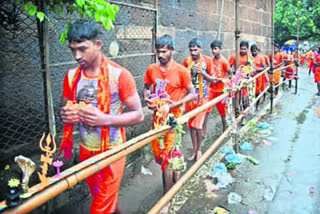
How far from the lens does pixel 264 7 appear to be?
11680mm

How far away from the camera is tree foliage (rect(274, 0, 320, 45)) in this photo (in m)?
24.3

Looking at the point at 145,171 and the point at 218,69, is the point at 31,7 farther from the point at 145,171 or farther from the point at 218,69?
the point at 218,69

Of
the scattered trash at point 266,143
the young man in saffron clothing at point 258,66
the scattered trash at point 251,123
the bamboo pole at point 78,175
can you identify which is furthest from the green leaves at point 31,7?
the young man in saffron clothing at point 258,66

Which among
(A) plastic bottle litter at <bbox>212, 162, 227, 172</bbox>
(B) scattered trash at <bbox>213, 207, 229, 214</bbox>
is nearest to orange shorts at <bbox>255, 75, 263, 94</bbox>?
(A) plastic bottle litter at <bbox>212, 162, 227, 172</bbox>

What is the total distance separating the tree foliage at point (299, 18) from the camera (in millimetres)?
24312

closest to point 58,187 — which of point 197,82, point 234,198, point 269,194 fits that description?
point 234,198

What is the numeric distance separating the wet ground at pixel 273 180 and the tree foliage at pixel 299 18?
19.5 meters

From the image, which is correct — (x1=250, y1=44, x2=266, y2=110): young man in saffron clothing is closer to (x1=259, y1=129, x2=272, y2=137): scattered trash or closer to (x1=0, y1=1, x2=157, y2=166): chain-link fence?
(x1=259, y1=129, x2=272, y2=137): scattered trash

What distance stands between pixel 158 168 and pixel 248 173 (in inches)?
48.1

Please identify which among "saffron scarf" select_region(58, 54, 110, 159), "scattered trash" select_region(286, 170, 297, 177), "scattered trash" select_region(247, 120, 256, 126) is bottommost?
"scattered trash" select_region(286, 170, 297, 177)

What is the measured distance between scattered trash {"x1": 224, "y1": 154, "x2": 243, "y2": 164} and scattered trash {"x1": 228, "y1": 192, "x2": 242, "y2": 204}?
0.97 meters

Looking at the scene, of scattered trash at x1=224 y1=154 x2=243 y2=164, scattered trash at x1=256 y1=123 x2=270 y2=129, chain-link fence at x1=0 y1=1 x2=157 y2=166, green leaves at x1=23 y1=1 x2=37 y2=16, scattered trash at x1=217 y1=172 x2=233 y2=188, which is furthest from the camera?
scattered trash at x1=256 y1=123 x2=270 y2=129

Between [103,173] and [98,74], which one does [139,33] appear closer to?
[98,74]

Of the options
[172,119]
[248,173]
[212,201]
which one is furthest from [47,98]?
[248,173]
